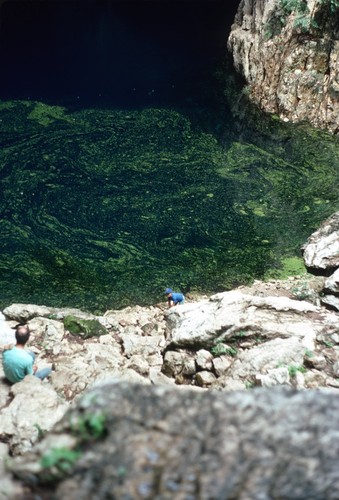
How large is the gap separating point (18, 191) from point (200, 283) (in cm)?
728

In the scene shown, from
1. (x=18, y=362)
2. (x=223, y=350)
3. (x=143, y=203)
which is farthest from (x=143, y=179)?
(x=18, y=362)

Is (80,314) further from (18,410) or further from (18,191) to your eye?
(18,191)

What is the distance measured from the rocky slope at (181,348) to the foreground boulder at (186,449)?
1934mm

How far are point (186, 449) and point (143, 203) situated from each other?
533 inches

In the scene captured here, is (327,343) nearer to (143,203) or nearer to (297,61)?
(143,203)

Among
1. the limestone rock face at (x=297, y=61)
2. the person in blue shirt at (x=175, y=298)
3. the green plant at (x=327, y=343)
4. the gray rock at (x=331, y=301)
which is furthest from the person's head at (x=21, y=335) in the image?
the limestone rock face at (x=297, y=61)

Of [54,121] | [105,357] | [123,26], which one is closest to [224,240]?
[105,357]

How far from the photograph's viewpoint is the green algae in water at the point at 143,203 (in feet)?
42.5

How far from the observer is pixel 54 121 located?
21719mm

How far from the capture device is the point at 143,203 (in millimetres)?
16297

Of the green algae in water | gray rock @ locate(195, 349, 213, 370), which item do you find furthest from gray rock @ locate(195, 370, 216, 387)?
the green algae in water

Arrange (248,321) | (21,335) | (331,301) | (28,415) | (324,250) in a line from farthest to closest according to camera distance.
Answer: (324,250)
(331,301)
(248,321)
(21,335)
(28,415)

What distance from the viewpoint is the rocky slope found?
698cm

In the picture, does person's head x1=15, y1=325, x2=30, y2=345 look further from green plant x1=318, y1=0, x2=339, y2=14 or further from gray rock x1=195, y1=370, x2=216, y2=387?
green plant x1=318, y1=0, x2=339, y2=14
